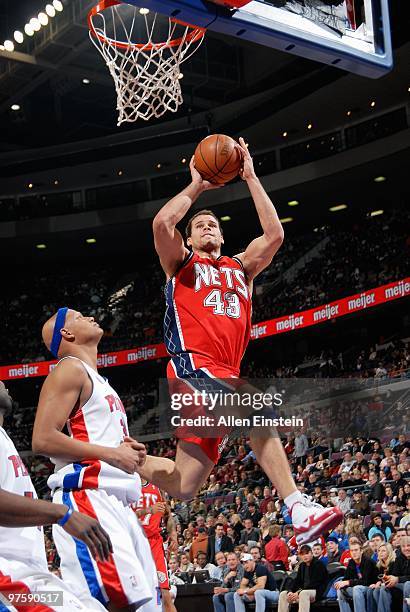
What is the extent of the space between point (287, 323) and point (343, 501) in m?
11.6

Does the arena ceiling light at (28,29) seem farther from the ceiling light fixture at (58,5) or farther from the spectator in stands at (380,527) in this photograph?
the spectator in stands at (380,527)

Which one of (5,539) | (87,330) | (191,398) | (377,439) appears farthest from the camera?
(377,439)

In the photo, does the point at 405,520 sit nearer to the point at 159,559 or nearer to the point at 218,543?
the point at 218,543

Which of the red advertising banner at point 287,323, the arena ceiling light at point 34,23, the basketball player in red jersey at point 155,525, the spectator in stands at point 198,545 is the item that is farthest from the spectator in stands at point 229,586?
the arena ceiling light at point 34,23

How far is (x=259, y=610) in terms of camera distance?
10.5 metres

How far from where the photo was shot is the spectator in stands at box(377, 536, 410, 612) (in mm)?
9234

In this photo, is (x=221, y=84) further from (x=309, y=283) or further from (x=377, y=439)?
(x=377, y=439)

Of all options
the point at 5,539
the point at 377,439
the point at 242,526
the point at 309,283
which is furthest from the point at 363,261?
the point at 5,539

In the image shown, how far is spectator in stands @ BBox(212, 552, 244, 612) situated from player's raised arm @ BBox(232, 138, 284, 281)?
252 inches

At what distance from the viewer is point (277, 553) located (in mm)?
11188

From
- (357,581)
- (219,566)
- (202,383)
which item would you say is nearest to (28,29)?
(219,566)

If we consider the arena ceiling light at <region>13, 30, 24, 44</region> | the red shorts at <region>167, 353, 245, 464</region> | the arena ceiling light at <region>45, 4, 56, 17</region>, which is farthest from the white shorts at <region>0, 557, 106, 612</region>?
the arena ceiling light at <region>13, 30, 24, 44</region>

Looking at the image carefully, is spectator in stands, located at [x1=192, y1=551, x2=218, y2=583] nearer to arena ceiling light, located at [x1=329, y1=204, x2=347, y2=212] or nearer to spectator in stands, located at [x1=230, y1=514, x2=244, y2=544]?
spectator in stands, located at [x1=230, y1=514, x2=244, y2=544]

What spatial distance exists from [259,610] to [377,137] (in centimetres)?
1383
